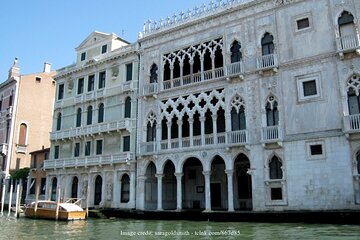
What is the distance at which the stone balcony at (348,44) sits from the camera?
1794 centimetres

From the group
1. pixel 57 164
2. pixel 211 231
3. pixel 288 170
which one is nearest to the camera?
pixel 211 231

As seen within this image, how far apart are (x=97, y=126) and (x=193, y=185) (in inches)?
340

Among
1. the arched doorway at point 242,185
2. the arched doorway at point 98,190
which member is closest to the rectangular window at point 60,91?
the arched doorway at point 98,190

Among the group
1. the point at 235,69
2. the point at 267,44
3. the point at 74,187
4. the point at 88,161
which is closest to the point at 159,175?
the point at 88,161

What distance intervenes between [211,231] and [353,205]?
705cm

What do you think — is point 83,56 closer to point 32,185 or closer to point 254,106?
point 32,185

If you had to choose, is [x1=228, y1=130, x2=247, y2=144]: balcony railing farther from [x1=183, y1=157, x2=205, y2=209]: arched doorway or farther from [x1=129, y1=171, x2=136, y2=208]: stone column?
[x1=129, y1=171, x2=136, y2=208]: stone column

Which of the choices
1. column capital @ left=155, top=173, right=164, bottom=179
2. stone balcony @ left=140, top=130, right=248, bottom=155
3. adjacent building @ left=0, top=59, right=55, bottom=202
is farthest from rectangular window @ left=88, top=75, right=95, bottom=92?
A: column capital @ left=155, top=173, right=164, bottom=179

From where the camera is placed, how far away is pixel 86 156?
1105 inches

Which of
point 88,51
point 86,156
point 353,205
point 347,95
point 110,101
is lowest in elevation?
point 353,205

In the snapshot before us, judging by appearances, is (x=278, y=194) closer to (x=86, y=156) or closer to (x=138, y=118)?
(x=138, y=118)

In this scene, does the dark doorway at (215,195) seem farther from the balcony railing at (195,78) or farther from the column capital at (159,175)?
the balcony railing at (195,78)

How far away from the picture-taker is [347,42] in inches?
722

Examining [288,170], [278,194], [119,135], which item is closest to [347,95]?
[288,170]
